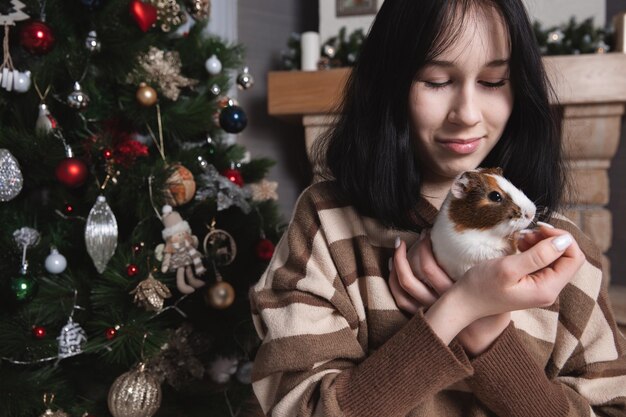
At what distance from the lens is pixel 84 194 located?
112 cm

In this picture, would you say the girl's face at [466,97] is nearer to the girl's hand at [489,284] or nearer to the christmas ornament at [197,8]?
the girl's hand at [489,284]

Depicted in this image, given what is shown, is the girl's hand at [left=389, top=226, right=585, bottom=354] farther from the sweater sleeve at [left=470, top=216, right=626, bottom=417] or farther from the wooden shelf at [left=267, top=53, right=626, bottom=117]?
the wooden shelf at [left=267, top=53, right=626, bottom=117]

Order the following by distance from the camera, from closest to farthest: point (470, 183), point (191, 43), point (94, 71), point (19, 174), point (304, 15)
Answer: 1. point (470, 183)
2. point (19, 174)
3. point (94, 71)
4. point (191, 43)
5. point (304, 15)

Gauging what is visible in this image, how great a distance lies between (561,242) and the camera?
53cm

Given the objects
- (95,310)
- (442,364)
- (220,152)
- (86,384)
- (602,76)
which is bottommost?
(86,384)

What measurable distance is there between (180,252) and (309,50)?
40.0 inches

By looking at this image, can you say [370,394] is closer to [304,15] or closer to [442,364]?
[442,364]

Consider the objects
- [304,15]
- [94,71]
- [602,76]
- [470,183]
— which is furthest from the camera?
[304,15]

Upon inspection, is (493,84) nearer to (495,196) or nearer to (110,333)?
(495,196)

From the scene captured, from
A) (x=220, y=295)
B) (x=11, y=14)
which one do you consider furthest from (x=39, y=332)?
(x=11, y=14)

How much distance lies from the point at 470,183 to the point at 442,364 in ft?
0.65

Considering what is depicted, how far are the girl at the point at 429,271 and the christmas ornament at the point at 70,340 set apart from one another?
17.7 inches

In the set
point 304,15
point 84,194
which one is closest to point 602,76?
point 304,15

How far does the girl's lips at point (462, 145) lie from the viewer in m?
0.68
